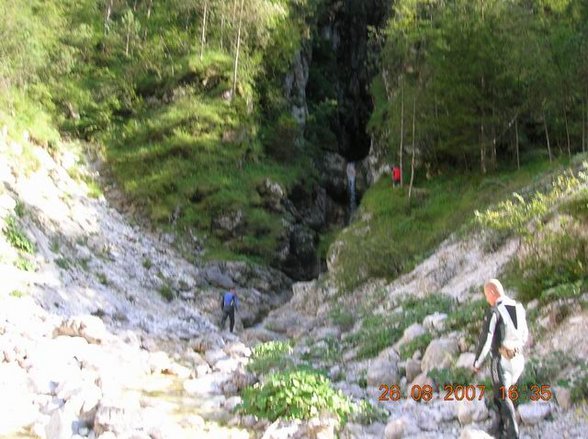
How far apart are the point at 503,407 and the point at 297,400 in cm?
283

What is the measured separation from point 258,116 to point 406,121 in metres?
9.53

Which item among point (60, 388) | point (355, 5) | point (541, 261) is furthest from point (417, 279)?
point (355, 5)

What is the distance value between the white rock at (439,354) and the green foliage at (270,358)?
9.59 ft

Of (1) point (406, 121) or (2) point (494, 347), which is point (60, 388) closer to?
(2) point (494, 347)

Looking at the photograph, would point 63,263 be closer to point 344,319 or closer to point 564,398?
point 344,319

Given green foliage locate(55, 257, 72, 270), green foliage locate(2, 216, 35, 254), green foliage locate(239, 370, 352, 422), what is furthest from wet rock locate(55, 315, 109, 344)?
green foliage locate(239, 370, 352, 422)

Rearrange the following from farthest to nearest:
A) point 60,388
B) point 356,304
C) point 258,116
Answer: point 258,116 → point 356,304 → point 60,388

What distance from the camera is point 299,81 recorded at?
35812 millimetres

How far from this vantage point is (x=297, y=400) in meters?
7.67

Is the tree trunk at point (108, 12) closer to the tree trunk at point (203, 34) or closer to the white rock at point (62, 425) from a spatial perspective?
the tree trunk at point (203, 34)

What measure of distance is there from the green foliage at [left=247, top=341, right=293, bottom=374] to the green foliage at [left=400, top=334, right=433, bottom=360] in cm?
228

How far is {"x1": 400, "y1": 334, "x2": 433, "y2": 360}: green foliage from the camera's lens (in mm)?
9922

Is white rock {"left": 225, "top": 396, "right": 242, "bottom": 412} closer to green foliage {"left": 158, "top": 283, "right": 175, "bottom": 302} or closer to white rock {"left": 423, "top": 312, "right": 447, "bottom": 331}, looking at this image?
white rock {"left": 423, "top": 312, "right": 447, "bottom": 331}

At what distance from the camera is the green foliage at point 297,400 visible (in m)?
7.50
